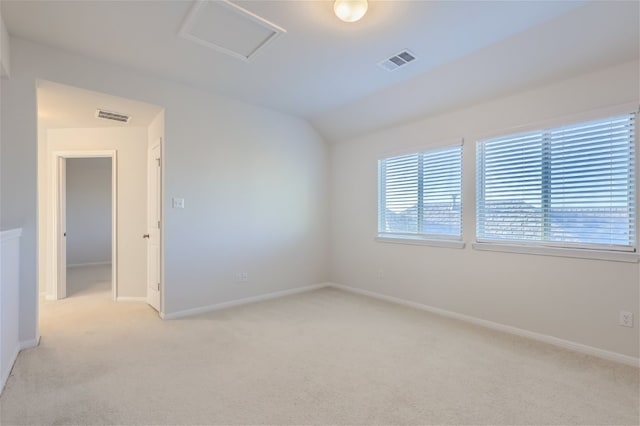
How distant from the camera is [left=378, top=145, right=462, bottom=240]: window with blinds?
12.5ft

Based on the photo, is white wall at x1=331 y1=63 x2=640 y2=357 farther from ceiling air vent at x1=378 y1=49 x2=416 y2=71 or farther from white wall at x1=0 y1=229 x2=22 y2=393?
white wall at x1=0 y1=229 x2=22 y2=393

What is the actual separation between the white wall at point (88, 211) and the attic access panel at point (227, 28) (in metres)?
6.47

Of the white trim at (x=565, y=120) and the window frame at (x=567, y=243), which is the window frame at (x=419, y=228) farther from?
the white trim at (x=565, y=120)

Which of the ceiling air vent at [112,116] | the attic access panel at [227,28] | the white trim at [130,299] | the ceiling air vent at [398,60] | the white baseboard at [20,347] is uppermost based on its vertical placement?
the attic access panel at [227,28]

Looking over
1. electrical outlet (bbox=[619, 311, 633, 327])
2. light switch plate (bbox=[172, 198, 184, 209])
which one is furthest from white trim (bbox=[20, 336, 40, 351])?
electrical outlet (bbox=[619, 311, 633, 327])

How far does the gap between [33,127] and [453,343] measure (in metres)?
4.42

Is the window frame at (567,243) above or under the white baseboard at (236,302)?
above

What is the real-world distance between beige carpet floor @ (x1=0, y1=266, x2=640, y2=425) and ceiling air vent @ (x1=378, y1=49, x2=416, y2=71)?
277 cm

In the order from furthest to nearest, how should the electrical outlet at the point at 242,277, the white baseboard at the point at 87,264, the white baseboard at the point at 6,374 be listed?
the white baseboard at the point at 87,264
the electrical outlet at the point at 242,277
the white baseboard at the point at 6,374

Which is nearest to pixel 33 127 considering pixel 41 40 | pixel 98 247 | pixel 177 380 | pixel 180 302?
pixel 41 40

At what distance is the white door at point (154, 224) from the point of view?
12.8ft

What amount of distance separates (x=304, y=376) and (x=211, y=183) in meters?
2.67

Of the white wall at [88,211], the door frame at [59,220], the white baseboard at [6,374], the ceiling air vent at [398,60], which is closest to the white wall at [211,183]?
the white baseboard at [6,374]

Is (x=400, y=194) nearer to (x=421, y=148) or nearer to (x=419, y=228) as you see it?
(x=419, y=228)
